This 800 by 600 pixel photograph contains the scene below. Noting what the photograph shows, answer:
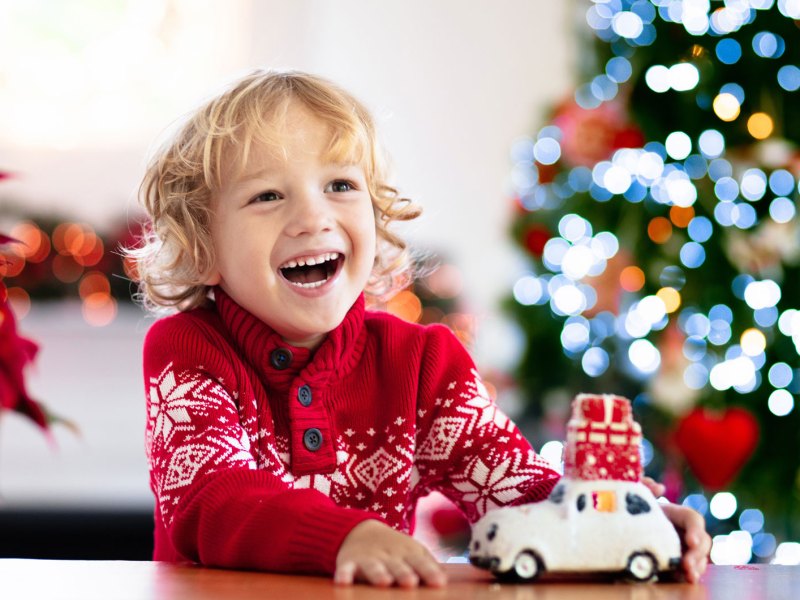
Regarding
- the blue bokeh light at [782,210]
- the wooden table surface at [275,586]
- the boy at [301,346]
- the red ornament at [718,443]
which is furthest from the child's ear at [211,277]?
the blue bokeh light at [782,210]

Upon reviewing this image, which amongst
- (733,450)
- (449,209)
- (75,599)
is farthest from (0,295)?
(449,209)

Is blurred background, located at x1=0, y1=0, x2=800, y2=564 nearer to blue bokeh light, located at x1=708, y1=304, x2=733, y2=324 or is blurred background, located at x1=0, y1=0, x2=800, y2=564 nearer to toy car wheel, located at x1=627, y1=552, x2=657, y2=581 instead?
blue bokeh light, located at x1=708, y1=304, x2=733, y2=324

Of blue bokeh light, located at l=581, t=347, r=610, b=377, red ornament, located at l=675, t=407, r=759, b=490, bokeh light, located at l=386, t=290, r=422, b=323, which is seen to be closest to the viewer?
red ornament, located at l=675, t=407, r=759, b=490

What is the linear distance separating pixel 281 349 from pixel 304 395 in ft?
0.17

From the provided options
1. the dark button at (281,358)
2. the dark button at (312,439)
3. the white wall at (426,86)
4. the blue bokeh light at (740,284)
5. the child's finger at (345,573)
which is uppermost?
the white wall at (426,86)

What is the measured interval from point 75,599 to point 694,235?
1.96m

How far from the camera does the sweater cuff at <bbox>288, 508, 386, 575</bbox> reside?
2.40 feet

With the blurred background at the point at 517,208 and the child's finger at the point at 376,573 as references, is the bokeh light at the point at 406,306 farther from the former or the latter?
the child's finger at the point at 376,573

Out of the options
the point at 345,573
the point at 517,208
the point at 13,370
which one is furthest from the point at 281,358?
the point at 517,208

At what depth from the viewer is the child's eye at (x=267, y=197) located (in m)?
1.00

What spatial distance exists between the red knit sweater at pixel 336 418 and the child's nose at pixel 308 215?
112mm

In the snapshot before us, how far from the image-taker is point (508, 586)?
708mm

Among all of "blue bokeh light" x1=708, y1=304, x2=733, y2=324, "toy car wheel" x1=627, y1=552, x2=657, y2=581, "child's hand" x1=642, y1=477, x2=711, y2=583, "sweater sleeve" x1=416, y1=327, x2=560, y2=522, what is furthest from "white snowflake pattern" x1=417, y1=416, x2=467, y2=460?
"blue bokeh light" x1=708, y1=304, x2=733, y2=324

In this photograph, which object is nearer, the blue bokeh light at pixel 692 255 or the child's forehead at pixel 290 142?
the child's forehead at pixel 290 142
